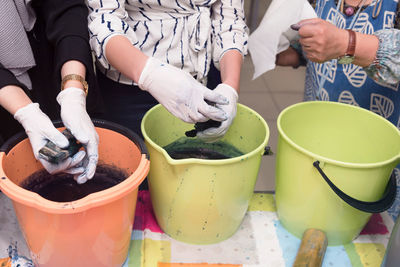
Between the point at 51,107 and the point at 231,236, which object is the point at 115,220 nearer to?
the point at 231,236

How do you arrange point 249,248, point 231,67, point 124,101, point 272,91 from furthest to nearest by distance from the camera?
point 272,91
point 124,101
point 231,67
point 249,248

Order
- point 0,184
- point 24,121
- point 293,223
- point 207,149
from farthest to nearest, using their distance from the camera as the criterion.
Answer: point 207,149
point 293,223
point 24,121
point 0,184

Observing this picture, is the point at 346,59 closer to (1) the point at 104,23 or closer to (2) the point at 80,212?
(1) the point at 104,23

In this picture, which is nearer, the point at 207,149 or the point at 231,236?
the point at 231,236

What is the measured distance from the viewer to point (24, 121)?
74 centimetres

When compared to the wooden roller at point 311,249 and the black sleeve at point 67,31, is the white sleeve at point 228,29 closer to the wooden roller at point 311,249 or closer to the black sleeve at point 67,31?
the black sleeve at point 67,31

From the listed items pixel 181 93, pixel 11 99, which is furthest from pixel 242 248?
pixel 11 99

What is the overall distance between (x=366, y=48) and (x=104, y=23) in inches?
24.4

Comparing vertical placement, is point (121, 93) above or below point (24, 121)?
below

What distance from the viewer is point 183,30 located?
3.21ft

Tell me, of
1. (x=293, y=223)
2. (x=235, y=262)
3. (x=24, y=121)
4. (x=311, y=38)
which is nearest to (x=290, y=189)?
(x=293, y=223)

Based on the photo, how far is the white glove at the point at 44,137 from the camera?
→ 718mm

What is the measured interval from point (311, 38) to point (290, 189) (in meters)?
0.38

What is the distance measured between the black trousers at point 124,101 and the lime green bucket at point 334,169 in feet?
1.23
